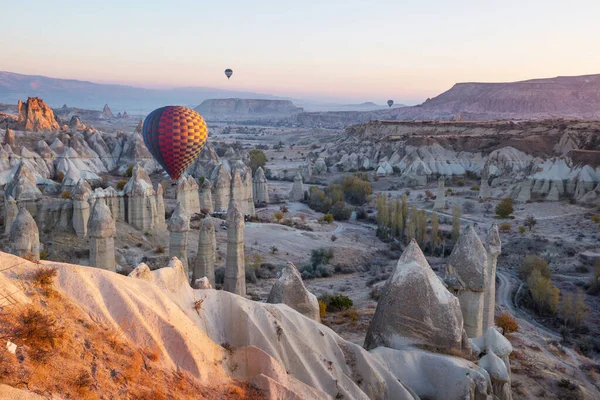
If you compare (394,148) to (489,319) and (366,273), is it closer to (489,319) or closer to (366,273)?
(366,273)

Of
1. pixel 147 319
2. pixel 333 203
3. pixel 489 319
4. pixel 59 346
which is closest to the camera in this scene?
pixel 59 346

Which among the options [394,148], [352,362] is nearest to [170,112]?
[352,362]

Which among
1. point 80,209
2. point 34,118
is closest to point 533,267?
point 80,209

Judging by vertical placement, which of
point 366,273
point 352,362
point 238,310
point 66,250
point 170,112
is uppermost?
point 170,112

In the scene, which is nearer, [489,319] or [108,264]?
[489,319]

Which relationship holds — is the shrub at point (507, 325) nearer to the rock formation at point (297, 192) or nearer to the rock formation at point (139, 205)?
the rock formation at point (139, 205)

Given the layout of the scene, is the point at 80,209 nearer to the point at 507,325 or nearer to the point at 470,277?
the point at 470,277
